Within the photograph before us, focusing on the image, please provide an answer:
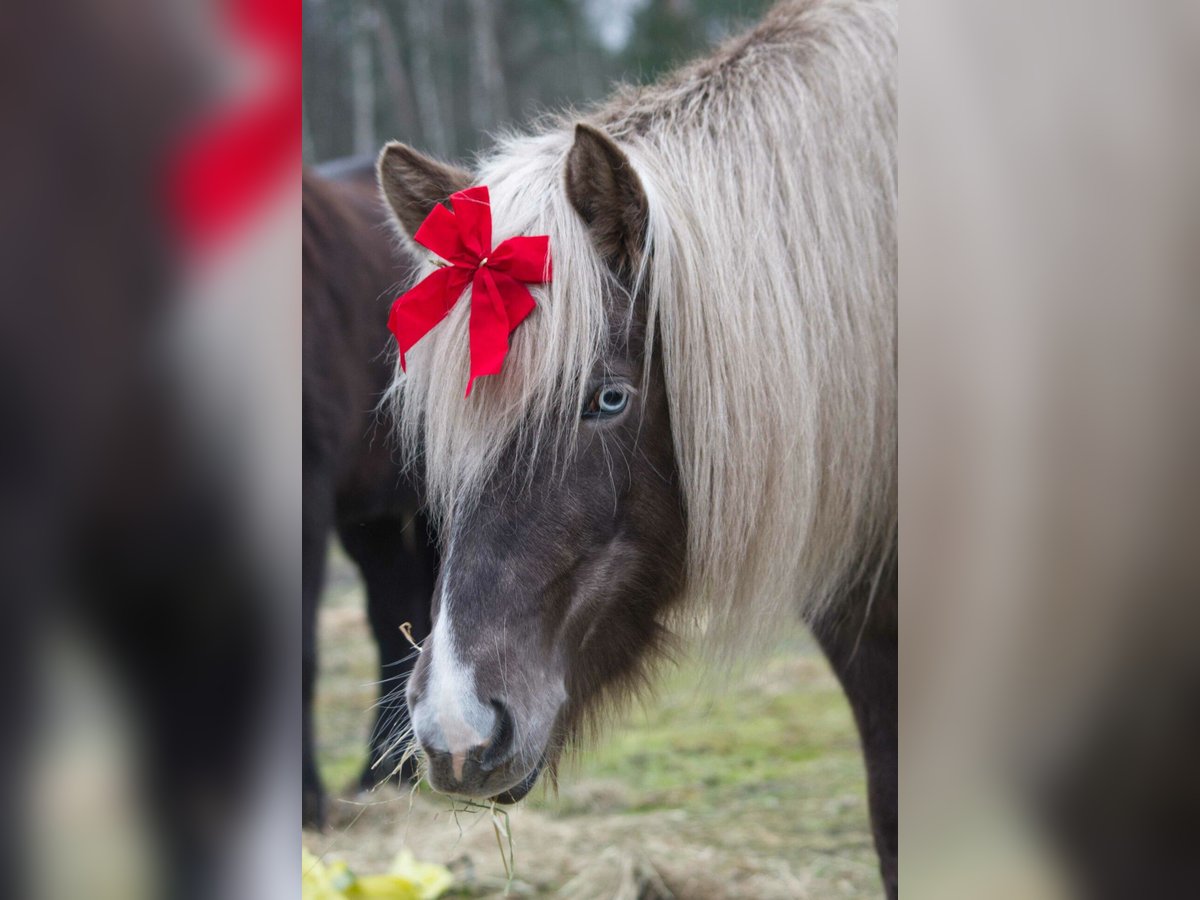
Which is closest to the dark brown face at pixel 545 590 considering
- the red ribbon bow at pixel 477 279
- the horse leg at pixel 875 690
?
the red ribbon bow at pixel 477 279

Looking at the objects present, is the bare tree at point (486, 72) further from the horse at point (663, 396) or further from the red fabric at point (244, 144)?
the red fabric at point (244, 144)

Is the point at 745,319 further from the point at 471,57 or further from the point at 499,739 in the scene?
the point at 471,57

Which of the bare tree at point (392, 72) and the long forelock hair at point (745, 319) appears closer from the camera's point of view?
the long forelock hair at point (745, 319)

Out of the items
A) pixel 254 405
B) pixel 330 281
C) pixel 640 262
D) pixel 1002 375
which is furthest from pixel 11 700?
pixel 1002 375

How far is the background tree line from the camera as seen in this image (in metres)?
1.53

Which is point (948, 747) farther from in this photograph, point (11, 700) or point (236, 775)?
point (11, 700)

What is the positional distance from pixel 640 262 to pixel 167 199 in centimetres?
59

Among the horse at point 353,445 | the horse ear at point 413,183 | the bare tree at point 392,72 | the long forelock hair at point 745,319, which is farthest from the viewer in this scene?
the bare tree at point 392,72

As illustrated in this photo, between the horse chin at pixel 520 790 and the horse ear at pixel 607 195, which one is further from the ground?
the horse ear at pixel 607 195

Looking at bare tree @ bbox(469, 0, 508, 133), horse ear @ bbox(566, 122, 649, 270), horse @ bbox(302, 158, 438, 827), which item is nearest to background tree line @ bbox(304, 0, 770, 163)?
bare tree @ bbox(469, 0, 508, 133)

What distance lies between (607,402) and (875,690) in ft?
2.20

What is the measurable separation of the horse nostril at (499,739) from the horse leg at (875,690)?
583 millimetres

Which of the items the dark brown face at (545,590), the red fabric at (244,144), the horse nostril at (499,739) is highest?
the red fabric at (244,144)

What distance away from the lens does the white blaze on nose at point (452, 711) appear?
3.33ft
